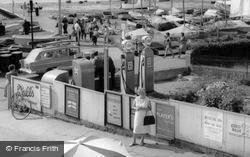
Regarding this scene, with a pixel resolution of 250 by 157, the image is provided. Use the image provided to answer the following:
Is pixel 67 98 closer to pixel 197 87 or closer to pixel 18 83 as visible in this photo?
pixel 18 83

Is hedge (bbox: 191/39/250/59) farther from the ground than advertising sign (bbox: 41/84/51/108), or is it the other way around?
hedge (bbox: 191/39/250/59)

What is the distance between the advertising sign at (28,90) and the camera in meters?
19.2

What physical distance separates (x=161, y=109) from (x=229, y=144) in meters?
2.22

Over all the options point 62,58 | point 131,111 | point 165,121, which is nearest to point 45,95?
point 131,111

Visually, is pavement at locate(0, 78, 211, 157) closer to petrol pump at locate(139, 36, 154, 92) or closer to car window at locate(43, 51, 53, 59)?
petrol pump at locate(139, 36, 154, 92)

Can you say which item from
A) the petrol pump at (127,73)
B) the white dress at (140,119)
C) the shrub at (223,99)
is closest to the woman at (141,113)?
the white dress at (140,119)

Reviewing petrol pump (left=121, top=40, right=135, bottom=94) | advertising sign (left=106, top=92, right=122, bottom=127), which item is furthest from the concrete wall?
petrol pump (left=121, top=40, right=135, bottom=94)

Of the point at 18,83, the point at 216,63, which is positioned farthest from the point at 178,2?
the point at 18,83

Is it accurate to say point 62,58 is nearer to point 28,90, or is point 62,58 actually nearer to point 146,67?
point 146,67

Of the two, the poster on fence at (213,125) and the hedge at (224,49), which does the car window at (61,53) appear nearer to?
the hedge at (224,49)

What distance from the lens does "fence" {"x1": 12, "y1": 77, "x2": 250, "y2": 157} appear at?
1381cm

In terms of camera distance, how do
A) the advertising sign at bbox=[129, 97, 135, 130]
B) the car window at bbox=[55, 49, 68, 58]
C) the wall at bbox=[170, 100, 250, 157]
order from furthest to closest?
the car window at bbox=[55, 49, 68, 58], the advertising sign at bbox=[129, 97, 135, 130], the wall at bbox=[170, 100, 250, 157]

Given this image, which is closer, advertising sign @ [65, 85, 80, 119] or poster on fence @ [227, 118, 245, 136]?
poster on fence @ [227, 118, 245, 136]

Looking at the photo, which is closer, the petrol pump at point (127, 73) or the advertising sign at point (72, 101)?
the advertising sign at point (72, 101)
